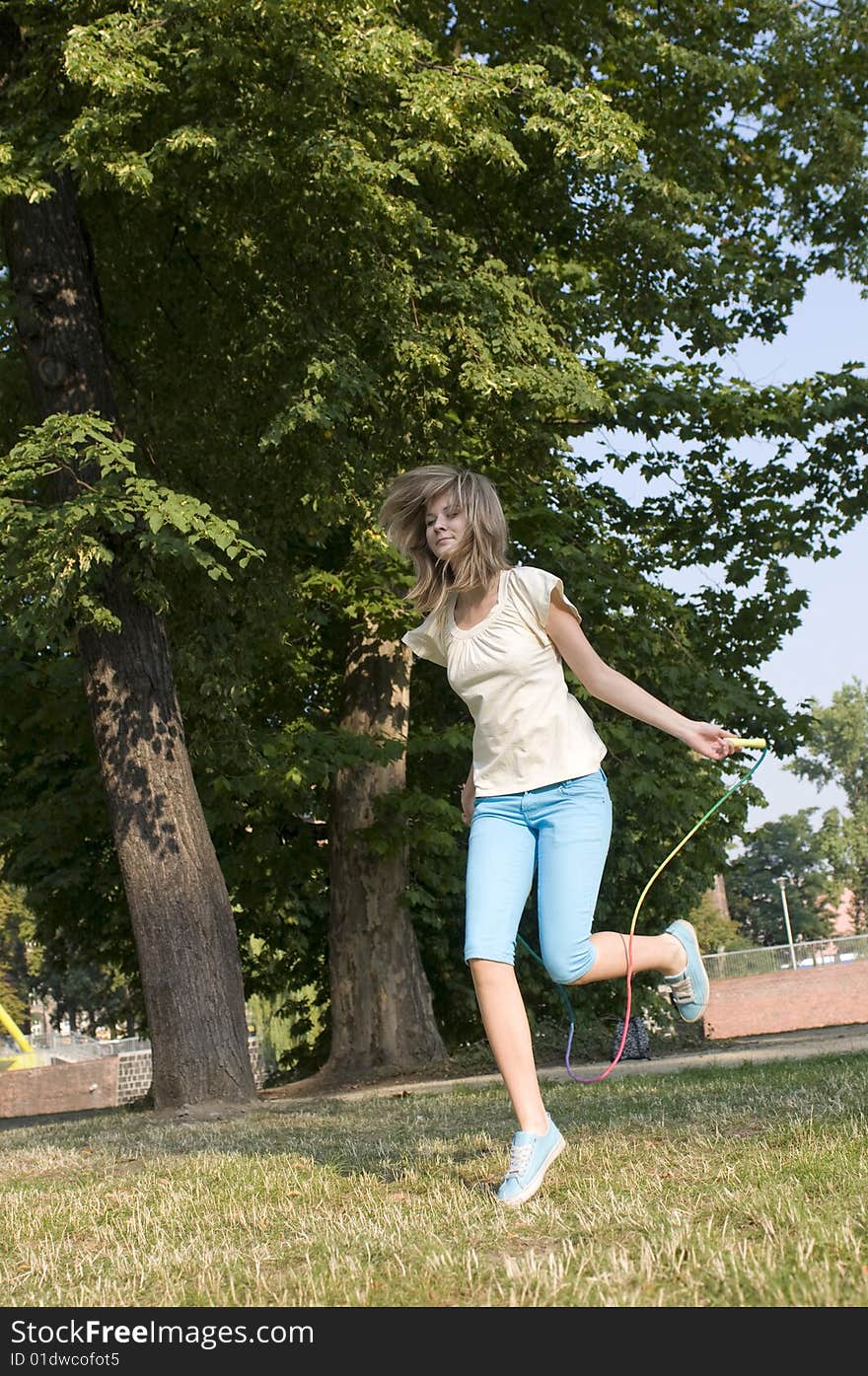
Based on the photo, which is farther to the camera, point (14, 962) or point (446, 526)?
point (14, 962)

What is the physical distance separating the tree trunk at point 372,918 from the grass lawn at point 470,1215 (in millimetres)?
8542

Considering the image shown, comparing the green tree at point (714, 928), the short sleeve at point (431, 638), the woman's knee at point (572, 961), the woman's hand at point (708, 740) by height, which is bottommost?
the woman's knee at point (572, 961)

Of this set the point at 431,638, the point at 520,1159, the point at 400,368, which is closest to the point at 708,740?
the point at 431,638

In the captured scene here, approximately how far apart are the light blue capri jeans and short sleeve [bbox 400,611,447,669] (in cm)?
62

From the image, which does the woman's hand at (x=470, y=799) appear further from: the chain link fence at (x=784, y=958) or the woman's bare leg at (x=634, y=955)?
the chain link fence at (x=784, y=958)

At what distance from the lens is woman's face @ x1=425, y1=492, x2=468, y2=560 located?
4.91 meters

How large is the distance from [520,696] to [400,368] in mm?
7945

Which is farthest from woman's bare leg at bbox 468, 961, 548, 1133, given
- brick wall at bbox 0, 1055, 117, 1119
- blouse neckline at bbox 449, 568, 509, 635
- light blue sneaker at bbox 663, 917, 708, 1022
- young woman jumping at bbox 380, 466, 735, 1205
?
brick wall at bbox 0, 1055, 117, 1119

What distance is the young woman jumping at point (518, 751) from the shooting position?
4680mm

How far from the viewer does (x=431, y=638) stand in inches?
202

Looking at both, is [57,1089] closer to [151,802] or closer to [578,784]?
[151,802]

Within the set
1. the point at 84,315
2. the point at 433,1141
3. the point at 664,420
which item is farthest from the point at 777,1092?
the point at 664,420

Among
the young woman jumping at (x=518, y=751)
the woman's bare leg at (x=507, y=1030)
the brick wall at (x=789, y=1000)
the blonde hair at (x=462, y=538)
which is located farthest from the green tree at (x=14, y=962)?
the woman's bare leg at (x=507, y=1030)

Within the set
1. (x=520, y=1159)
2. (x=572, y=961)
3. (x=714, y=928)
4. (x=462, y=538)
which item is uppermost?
(x=714, y=928)
